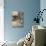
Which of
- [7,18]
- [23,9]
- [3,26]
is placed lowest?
[3,26]

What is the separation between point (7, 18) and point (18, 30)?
0.62 m

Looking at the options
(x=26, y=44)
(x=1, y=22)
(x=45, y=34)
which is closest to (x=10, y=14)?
(x=1, y=22)

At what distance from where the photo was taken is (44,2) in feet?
14.7

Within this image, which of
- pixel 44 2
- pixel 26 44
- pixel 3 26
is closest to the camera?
pixel 26 44

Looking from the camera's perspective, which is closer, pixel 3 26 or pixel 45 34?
pixel 45 34

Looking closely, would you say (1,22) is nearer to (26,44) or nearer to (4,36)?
(4,36)

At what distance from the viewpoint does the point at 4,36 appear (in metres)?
4.82

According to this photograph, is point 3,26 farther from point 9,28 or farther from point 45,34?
point 45,34

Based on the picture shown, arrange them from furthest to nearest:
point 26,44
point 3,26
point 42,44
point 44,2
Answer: point 3,26 < point 44,2 < point 26,44 < point 42,44

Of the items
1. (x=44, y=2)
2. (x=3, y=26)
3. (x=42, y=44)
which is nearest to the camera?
(x=42, y=44)

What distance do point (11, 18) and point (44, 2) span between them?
1349 mm

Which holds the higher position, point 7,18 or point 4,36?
point 7,18

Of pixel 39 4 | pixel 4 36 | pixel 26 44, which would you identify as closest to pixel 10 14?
pixel 4 36

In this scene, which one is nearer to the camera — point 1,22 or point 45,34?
point 45,34
